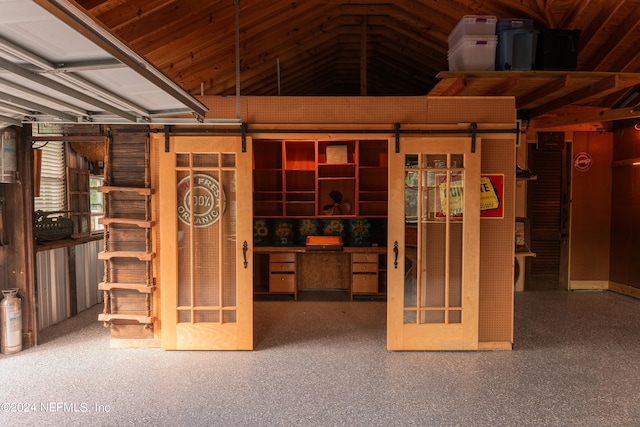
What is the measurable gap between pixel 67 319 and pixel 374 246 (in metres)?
4.27

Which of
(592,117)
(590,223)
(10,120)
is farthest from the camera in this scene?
(590,223)

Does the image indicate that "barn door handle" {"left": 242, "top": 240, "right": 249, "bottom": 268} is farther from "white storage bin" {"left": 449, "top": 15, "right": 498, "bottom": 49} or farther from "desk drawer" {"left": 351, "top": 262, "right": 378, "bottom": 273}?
"white storage bin" {"left": 449, "top": 15, "right": 498, "bottom": 49}

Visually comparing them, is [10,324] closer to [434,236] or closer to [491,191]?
[434,236]

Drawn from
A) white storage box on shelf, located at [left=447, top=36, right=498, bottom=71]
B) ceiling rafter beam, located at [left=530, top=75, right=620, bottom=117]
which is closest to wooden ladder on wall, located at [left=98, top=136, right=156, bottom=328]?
white storage box on shelf, located at [left=447, top=36, right=498, bottom=71]

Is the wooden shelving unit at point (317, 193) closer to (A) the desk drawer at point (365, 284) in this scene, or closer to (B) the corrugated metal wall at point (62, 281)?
(A) the desk drawer at point (365, 284)

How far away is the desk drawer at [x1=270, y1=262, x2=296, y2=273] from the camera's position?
18.6 ft

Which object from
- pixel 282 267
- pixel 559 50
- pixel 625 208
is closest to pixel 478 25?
pixel 559 50

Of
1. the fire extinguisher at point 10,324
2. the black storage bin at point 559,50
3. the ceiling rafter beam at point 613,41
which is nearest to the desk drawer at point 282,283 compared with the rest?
the fire extinguisher at point 10,324

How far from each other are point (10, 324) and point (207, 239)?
6.81 ft

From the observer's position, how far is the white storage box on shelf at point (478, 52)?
333 centimetres

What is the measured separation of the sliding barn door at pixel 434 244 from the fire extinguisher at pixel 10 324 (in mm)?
3714

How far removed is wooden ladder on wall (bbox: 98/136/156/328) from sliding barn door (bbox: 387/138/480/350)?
2460mm

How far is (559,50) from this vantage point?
3.32 metres

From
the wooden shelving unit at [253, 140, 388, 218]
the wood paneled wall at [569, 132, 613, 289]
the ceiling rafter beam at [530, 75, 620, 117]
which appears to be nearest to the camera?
the ceiling rafter beam at [530, 75, 620, 117]
